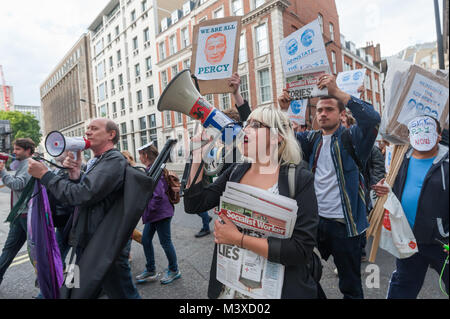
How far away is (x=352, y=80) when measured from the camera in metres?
4.10

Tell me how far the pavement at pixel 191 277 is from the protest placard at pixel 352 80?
8.21ft

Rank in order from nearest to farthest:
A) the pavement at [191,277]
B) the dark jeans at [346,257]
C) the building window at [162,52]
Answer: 1. the dark jeans at [346,257]
2. the pavement at [191,277]
3. the building window at [162,52]

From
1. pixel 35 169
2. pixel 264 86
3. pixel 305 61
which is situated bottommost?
pixel 35 169

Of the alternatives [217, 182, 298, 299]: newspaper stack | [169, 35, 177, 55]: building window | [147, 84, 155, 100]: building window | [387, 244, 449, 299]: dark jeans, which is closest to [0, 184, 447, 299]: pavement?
[387, 244, 449, 299]: dark jeans

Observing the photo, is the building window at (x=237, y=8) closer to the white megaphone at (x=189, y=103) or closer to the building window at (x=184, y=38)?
the building window at (x=184, y=38)

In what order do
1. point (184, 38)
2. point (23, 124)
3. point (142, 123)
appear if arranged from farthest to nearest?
point (23, 124) → point (142, 123) → point (184, 38)

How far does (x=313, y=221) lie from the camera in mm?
1255

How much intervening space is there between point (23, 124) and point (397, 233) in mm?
50822

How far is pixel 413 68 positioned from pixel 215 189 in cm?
166

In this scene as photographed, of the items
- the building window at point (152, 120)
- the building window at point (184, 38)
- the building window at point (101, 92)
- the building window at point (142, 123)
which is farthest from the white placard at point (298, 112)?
the building window at point (101, 92)

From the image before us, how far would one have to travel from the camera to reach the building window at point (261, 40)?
53.5 ft

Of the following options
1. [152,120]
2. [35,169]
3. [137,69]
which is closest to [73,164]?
[35,169]

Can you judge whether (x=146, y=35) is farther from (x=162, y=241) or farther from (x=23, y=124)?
(x=162, y=241)
